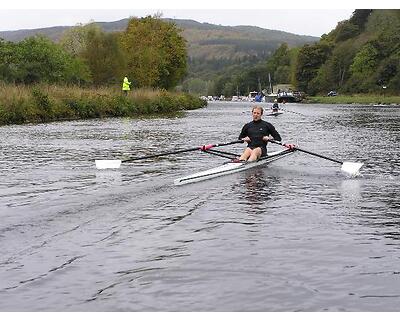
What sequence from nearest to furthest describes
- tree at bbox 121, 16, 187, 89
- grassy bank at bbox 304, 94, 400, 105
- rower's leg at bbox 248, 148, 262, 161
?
1. rower's leg at bbox 248, 148, 262, 161
2. tree at bbox 121, 16, 187, 89
3. grassy bank at bbox 304, 94, 400, 105

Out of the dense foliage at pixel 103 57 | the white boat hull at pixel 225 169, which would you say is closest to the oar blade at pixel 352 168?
the white boat hull at pixel 225 169

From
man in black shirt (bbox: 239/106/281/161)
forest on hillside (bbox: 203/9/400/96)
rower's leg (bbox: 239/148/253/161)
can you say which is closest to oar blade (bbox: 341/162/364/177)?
man in black shirt (bbox: 239/106/281/161)

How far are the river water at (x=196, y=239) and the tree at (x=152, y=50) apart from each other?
58260 mm

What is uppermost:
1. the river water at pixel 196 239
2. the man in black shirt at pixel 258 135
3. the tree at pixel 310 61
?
the tree at pixel 310 61

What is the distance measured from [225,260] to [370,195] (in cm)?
625

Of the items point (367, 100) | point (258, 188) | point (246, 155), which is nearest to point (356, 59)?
point (367, 100)

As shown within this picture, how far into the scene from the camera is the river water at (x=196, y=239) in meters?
6.81

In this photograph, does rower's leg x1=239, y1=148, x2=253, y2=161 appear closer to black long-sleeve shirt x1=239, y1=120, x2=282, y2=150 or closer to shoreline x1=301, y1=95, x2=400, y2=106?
black long-sleeve shirt x1=239, y1=120, x2=282, y2=150

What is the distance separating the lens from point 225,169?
1548 centimetres

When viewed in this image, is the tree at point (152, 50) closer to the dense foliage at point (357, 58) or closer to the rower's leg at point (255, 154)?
the rower's leg at point (255, 154)

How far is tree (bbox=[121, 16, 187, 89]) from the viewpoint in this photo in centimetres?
7488

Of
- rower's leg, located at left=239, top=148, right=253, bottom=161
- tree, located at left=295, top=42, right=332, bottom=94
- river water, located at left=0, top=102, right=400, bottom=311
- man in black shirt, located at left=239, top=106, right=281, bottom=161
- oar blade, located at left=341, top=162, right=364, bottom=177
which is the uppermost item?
tree, located at left=295, top=42, right=332, bottom=94

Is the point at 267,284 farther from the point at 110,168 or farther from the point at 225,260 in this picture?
the point at 110,168

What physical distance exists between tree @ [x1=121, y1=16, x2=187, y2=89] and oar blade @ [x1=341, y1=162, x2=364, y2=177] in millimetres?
59167
